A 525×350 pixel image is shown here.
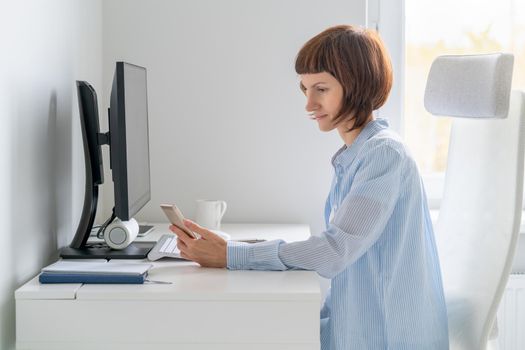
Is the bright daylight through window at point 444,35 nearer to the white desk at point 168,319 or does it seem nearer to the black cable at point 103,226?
the black cable at point 103,226

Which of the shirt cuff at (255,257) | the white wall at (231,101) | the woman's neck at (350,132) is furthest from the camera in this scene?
the white wall at (231,101)

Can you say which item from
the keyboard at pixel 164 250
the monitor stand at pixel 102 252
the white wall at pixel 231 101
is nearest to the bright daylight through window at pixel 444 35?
the white wall at pixel 231 101

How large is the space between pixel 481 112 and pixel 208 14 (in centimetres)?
121

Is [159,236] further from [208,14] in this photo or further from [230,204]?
[208,14]

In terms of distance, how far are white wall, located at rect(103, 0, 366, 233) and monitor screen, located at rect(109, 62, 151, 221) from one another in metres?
0.54

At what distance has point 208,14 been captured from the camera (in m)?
2.56

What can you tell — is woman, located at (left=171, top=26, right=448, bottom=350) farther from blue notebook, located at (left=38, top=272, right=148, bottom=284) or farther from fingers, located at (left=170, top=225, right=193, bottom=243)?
blue notebook, located at (left=38, top=272, right=148, bottom=284)

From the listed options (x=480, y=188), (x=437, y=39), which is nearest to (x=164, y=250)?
(x=480, y=188)

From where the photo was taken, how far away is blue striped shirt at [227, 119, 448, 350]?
161 centimetres

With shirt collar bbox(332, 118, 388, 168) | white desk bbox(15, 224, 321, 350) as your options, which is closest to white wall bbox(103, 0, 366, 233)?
shirt collar bbox(332, 118, 388, 168)

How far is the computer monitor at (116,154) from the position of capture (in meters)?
1.78

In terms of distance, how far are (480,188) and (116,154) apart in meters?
0.81

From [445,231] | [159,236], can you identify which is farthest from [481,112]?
[159,236]

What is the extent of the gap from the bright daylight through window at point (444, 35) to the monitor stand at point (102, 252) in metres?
1.23
